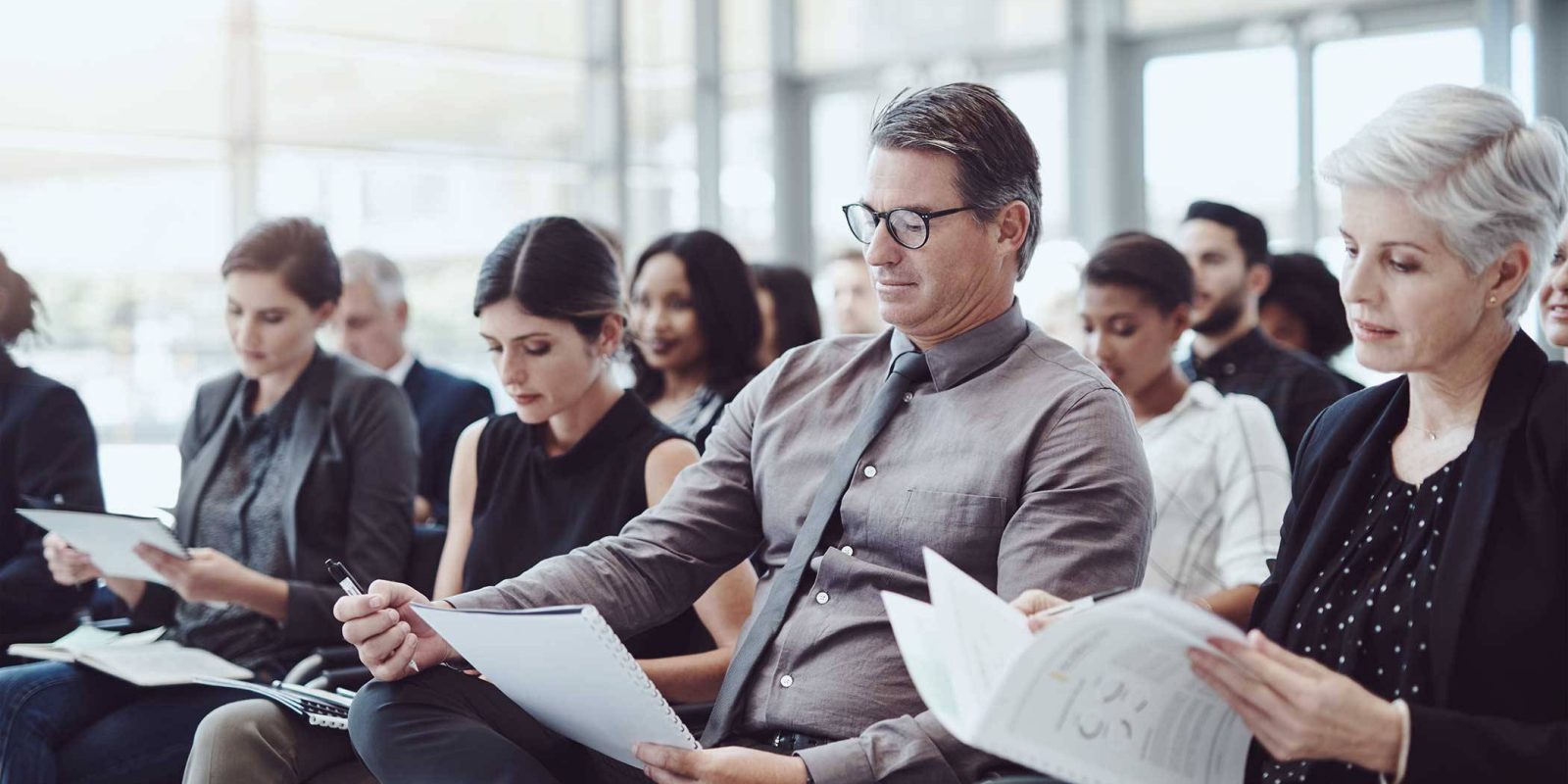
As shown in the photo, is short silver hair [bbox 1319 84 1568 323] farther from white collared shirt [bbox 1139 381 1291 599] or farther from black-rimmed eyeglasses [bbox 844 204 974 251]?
white collared shirt [bbox 1139 381 1291 599]

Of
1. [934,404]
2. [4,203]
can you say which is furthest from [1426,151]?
[4,203]

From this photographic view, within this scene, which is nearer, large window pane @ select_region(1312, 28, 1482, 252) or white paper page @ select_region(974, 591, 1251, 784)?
white paper page @ select_region(974, 591, 1251, 784)

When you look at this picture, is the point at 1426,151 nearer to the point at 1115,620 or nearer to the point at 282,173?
the point at 1115,620

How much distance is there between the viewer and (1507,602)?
1.39 metres

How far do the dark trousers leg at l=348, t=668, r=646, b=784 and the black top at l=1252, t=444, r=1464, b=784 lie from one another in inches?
34.8

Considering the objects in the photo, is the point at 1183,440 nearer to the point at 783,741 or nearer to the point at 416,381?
the point at 783,741

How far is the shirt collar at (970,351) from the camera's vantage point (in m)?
1.97

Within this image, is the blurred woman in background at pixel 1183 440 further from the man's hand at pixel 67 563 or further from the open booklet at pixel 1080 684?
the man's hand at pixel 67 563

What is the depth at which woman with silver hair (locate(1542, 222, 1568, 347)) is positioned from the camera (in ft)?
7.35

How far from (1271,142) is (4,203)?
6.23 metres

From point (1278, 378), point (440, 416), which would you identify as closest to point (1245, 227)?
point (1278, 378)

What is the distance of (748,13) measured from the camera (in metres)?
9.29

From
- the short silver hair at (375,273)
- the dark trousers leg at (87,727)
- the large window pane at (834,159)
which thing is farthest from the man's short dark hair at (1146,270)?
the large window pane at (834,159)

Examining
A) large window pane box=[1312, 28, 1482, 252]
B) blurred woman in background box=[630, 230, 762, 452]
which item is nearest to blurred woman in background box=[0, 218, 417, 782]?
blurred woman in background box=[630, 230, 762, 452]
